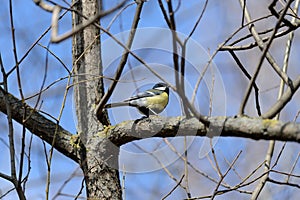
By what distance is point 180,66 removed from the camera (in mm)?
1214

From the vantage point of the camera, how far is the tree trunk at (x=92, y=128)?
76.5 inches

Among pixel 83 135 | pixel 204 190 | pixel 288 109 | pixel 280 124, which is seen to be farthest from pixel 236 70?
pixel 280 124

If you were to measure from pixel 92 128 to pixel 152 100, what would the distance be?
0.63m

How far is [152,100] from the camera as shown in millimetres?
2578

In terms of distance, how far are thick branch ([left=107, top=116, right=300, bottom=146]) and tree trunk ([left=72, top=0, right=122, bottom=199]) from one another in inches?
9.6

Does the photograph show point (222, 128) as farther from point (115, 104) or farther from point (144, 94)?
point (144, 94)

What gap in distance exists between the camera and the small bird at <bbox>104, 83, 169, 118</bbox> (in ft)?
7.87

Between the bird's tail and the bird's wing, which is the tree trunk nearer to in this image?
the bird's tail

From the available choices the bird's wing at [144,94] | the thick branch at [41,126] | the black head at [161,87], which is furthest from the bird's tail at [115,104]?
the black head at [161,87]

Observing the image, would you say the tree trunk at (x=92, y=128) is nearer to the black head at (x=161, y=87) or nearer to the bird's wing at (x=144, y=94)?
the bird's wing at (x=144, y=94)

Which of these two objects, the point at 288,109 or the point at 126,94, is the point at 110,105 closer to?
the point at 126,94

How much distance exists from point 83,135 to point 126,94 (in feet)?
1.13

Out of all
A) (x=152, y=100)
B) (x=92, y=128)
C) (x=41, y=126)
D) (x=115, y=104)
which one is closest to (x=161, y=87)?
(x=152, y=100)

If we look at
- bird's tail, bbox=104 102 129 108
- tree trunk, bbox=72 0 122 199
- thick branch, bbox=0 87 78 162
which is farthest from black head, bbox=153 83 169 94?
thick branch, bbox=0 87 78 162
